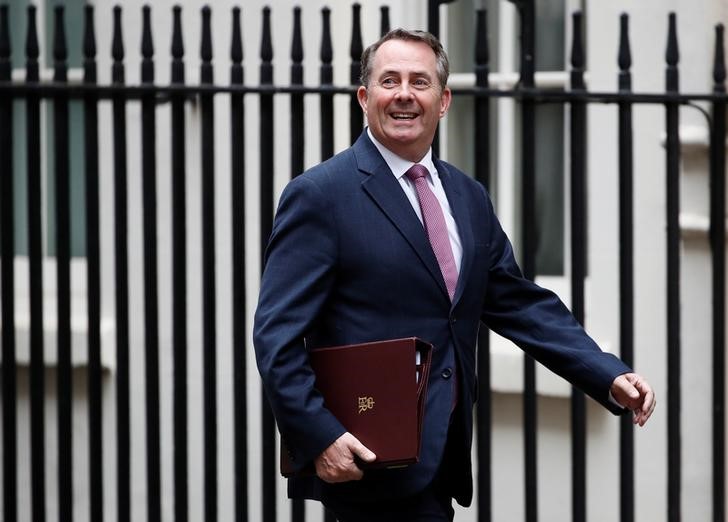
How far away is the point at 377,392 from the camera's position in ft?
10.1

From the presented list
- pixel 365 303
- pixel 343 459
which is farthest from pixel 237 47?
pixel 343 459

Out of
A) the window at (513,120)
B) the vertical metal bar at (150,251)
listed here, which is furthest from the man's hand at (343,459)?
the window at (513,120)

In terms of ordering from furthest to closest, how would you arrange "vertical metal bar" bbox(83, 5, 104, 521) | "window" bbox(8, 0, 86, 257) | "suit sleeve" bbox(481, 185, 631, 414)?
1. "window" bbox(8, 0, 86, 257)
2. "vertical metal bar" bbox(83, 5, 104, 521)
3. "suit sleeve" bbox(481, 185, 631, 414)

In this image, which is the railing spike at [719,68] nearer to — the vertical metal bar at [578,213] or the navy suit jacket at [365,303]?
the vertical metal bar at [578,213]

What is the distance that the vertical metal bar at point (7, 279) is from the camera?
5.08 meters

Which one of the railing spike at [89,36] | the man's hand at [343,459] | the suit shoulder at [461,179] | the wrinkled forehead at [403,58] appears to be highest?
the railing spike at [89,36]

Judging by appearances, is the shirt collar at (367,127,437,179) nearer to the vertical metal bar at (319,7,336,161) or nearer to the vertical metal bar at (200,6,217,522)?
the vertical metal bar at (319,7,336,161)

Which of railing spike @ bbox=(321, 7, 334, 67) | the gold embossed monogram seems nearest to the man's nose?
the gold embossed monogram

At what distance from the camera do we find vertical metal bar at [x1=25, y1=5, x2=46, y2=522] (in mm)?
5059

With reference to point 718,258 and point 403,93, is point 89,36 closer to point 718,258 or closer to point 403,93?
point 403,93

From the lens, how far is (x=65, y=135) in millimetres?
5066

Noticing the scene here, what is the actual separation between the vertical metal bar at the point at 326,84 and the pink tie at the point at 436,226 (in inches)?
63.6

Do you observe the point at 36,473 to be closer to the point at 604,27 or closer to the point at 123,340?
the point at 123,340

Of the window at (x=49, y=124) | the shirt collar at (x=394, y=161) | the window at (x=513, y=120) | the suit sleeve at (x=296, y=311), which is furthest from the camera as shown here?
the window at (x=49, y=124)
